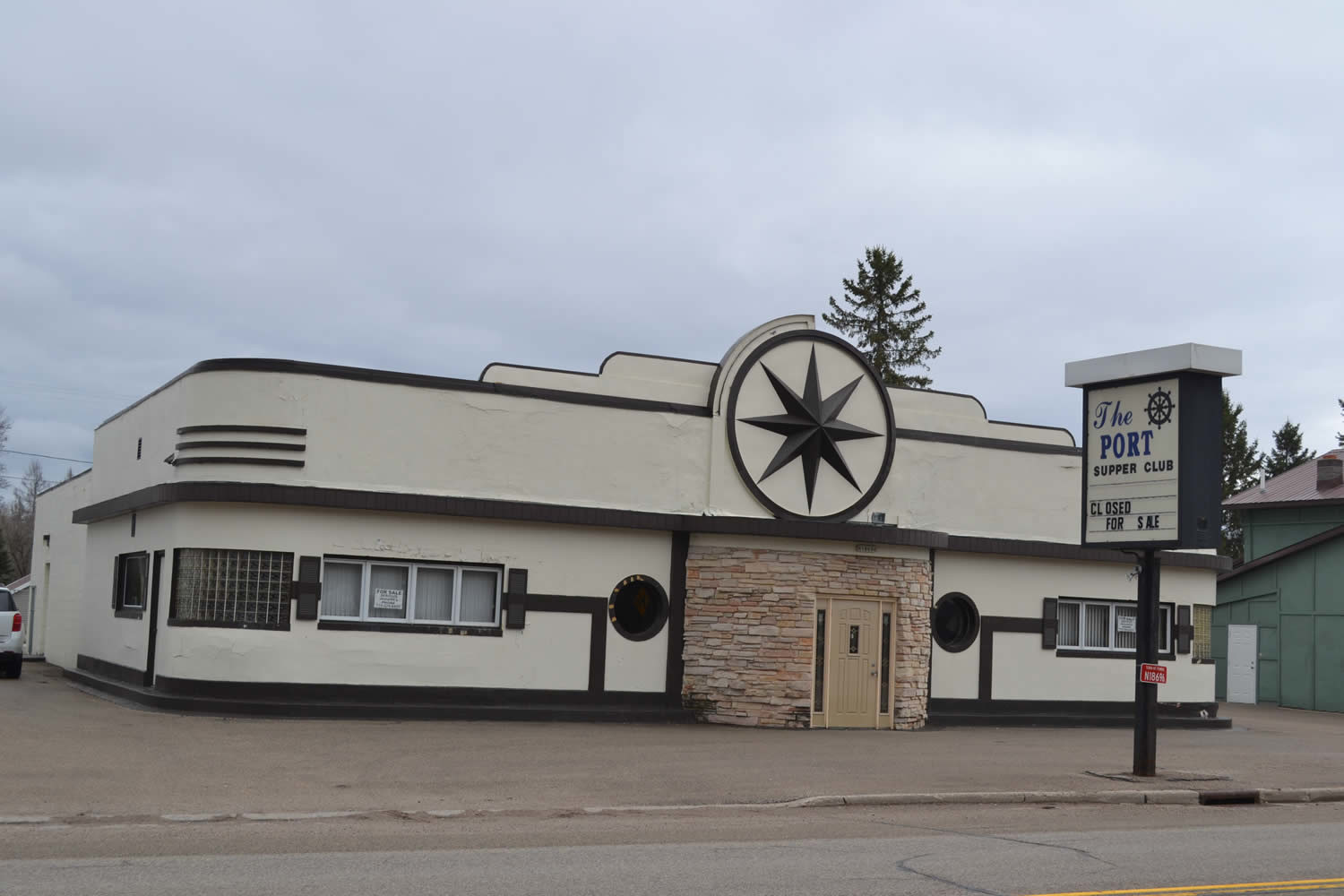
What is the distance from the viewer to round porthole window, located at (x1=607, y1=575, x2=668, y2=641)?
21.2 m

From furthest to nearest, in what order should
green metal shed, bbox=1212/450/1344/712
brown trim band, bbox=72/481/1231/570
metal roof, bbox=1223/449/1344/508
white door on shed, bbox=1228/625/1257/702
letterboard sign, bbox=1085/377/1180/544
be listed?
metal roof, bbox=1223/449/1344/508, white door on shed, bbox=1228/625/1257/702, green metal shed, bbox=1212/450/1344/712, brown trim band, bbox=72/481/1231/570, letterboard sign, bbox=1085/377/1180/544

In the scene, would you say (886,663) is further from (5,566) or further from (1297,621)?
(5,566)

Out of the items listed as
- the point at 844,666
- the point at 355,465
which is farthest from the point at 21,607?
the point at 844,666

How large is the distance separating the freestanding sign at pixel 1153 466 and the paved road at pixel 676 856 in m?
4.02

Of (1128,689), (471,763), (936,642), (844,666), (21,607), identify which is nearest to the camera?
(471,763)

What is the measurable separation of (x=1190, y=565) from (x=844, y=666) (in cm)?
890

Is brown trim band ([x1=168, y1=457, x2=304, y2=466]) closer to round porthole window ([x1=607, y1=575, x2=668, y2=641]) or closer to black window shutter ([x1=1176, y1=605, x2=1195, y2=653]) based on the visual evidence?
round porthole window ([x1=607, y1=575, x2=668, y2=641])

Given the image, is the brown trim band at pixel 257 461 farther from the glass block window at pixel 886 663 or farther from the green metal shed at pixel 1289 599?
the green metal shed at pixel 1289 599

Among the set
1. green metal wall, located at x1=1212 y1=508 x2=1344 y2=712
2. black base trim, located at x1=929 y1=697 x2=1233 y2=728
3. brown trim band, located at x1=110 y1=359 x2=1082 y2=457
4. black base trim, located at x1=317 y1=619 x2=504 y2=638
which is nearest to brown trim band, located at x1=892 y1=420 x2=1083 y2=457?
brown trim band, located at x1=110 y1=359 x2=1082 y2=457

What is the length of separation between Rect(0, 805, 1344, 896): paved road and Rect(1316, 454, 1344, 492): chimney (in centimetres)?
2842

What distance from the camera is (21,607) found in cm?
3712

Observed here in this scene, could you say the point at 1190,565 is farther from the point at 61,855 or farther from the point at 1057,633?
the point at 61,855

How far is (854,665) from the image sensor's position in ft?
71.5

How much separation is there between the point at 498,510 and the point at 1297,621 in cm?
2541
